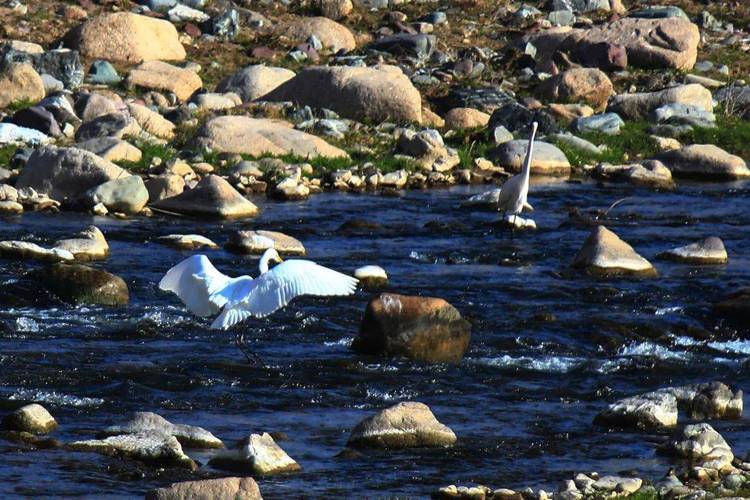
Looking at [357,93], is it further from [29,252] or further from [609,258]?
[29,252]

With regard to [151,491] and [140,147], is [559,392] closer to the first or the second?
[151,491]

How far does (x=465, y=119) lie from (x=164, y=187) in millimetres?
6722

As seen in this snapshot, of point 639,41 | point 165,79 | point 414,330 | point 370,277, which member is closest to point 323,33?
point 165,79

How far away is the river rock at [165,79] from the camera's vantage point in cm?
2341

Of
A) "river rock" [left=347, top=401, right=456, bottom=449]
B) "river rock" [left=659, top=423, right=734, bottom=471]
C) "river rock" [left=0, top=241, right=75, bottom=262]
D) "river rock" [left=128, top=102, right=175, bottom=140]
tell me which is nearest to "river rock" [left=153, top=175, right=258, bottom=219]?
"river rock" [left=0, top=241, right=75, bottom=262]

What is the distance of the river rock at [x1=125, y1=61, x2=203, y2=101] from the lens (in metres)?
23.4

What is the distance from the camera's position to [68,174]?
1736 centimetres

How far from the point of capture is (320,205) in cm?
1798

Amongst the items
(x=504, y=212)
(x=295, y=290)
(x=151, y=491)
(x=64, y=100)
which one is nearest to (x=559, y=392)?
(x=295, y=290)

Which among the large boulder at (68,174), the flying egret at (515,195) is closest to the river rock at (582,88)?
the flying egret at (515,195)

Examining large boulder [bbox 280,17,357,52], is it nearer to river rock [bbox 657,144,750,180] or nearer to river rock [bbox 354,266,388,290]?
river rock [bbox 657,144,750,180]

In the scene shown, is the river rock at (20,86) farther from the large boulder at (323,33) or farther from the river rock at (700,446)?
the river rock at (700,446)

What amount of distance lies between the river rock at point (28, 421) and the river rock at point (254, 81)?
1464 centimetres

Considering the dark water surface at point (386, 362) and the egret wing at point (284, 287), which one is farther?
the egret wing at point (284, 287)
